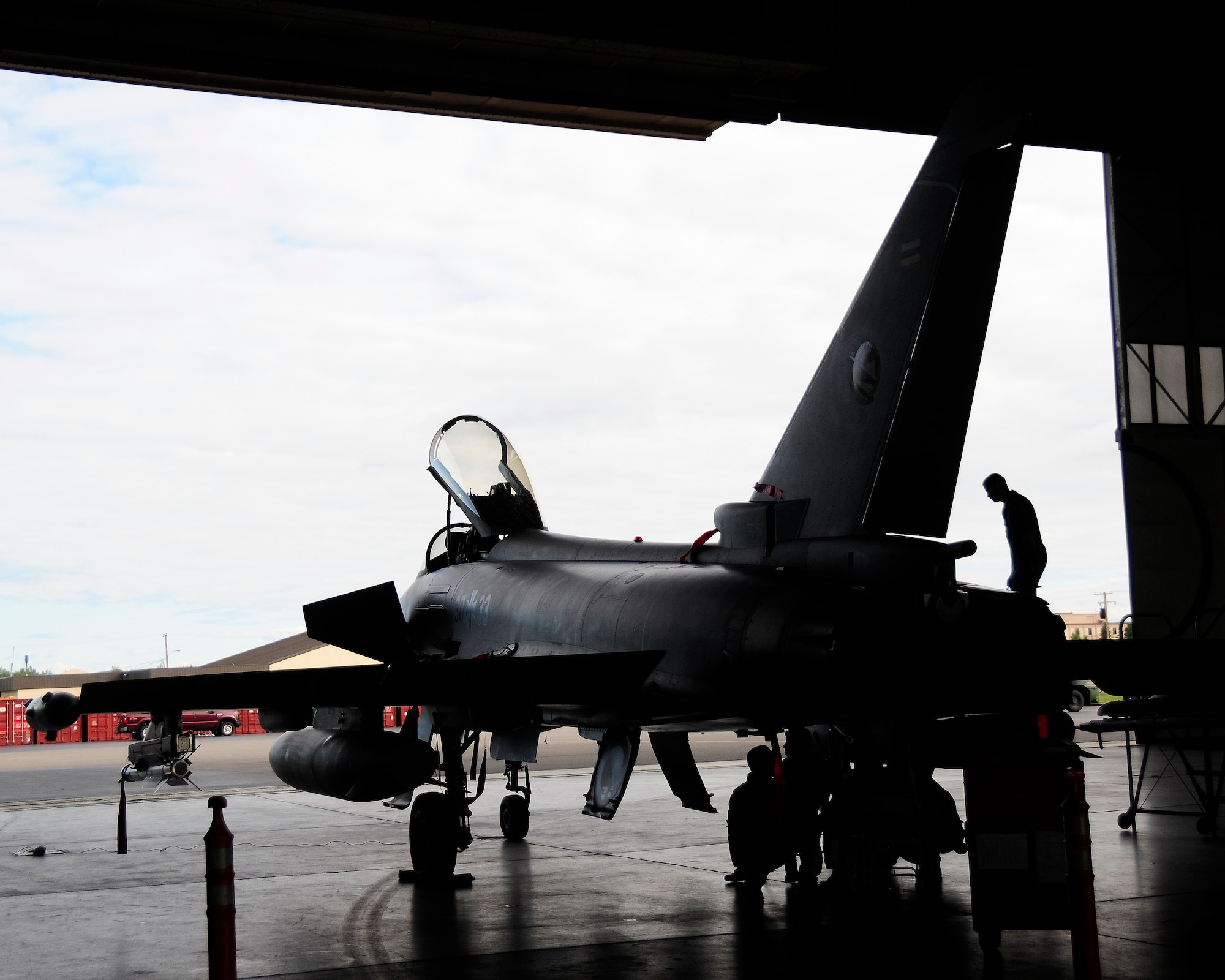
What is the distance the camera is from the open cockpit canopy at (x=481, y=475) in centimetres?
1108

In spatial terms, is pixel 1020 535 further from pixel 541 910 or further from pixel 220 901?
pixel 220 901

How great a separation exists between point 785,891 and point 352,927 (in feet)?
9.44

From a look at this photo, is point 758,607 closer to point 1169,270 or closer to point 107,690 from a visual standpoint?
point 107,690

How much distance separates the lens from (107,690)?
698cm

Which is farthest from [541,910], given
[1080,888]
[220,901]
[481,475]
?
[481,475]

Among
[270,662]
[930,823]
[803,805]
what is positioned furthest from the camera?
[270,662]

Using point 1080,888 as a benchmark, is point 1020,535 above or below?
above

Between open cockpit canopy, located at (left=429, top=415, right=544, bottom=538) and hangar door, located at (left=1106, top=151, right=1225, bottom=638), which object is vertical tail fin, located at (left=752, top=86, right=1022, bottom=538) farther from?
hangar door, located at (left=1106, top=151, right=1225, bottom=638)

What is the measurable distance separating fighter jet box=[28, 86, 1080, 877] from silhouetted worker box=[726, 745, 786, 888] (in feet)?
1.97

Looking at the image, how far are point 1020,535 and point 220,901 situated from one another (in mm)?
6548

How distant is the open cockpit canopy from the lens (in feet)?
36.3

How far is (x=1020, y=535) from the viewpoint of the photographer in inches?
359

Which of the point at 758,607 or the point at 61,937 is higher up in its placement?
the point at 758,607

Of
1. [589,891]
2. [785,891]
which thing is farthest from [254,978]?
[785,891]
